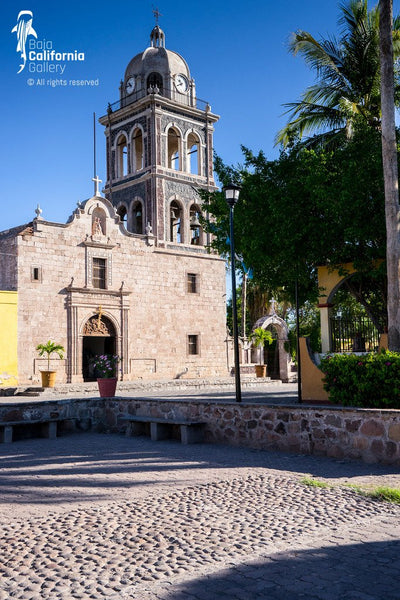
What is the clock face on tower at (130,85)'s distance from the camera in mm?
33344

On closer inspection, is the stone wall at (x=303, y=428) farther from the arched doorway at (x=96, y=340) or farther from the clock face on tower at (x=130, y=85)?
the clock face on tower at (x=130, y=85)

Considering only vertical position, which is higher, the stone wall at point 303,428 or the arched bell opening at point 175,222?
the arched bell opening at point 175,222

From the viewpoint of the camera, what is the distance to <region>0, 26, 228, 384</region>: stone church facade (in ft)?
85.7

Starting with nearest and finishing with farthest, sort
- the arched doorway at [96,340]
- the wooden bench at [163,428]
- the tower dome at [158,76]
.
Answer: the wooden bench at [163,428] → the arched doorway at [96,340] → the tower dome at [158,76]

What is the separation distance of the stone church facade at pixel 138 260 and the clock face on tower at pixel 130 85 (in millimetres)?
55

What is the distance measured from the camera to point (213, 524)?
550cm

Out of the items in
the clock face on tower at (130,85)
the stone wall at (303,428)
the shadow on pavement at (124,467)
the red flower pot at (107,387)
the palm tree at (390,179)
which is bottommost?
the shadow on pavement at (124,467)

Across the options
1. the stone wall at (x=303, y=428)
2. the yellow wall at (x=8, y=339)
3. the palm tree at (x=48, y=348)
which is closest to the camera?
the stone wall at (x=303, y=428)

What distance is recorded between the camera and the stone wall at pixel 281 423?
8398mm

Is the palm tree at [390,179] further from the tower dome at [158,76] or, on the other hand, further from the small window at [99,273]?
the tower dome at [158,76]

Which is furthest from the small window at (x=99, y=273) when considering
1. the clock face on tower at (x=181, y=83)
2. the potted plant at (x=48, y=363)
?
the clock face on tower at (x=181, y=83)

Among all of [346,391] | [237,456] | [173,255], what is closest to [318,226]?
[346,391]

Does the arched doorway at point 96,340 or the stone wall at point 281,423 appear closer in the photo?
the stone wall at point 281,423

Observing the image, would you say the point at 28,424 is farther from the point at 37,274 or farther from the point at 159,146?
the point at 159,146
